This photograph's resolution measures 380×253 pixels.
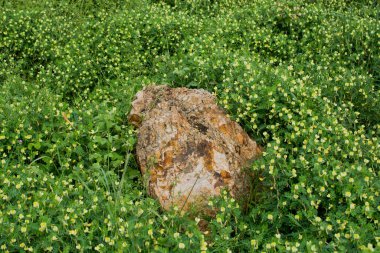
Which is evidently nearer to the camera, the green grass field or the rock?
the green grass field

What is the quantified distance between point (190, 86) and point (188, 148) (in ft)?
5.15

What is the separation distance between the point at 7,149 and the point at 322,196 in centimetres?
328

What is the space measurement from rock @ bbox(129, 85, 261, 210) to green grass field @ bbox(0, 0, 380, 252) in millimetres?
170

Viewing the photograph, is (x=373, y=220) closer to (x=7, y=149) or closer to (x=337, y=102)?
(x=337, y=102)

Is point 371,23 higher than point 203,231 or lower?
higher

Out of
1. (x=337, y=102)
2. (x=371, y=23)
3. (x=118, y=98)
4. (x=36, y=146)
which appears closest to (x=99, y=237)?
(x=36, y=146)

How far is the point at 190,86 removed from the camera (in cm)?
657

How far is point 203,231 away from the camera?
4676 mm

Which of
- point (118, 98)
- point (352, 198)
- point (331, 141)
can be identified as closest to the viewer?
point (352, 198)

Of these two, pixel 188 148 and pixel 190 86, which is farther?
pixel 190 86

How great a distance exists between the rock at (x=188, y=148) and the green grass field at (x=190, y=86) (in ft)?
0.56

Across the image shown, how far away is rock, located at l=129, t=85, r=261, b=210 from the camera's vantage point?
4.88 meters

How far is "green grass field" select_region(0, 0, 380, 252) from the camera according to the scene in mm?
4230

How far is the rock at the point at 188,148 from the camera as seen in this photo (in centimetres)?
488
